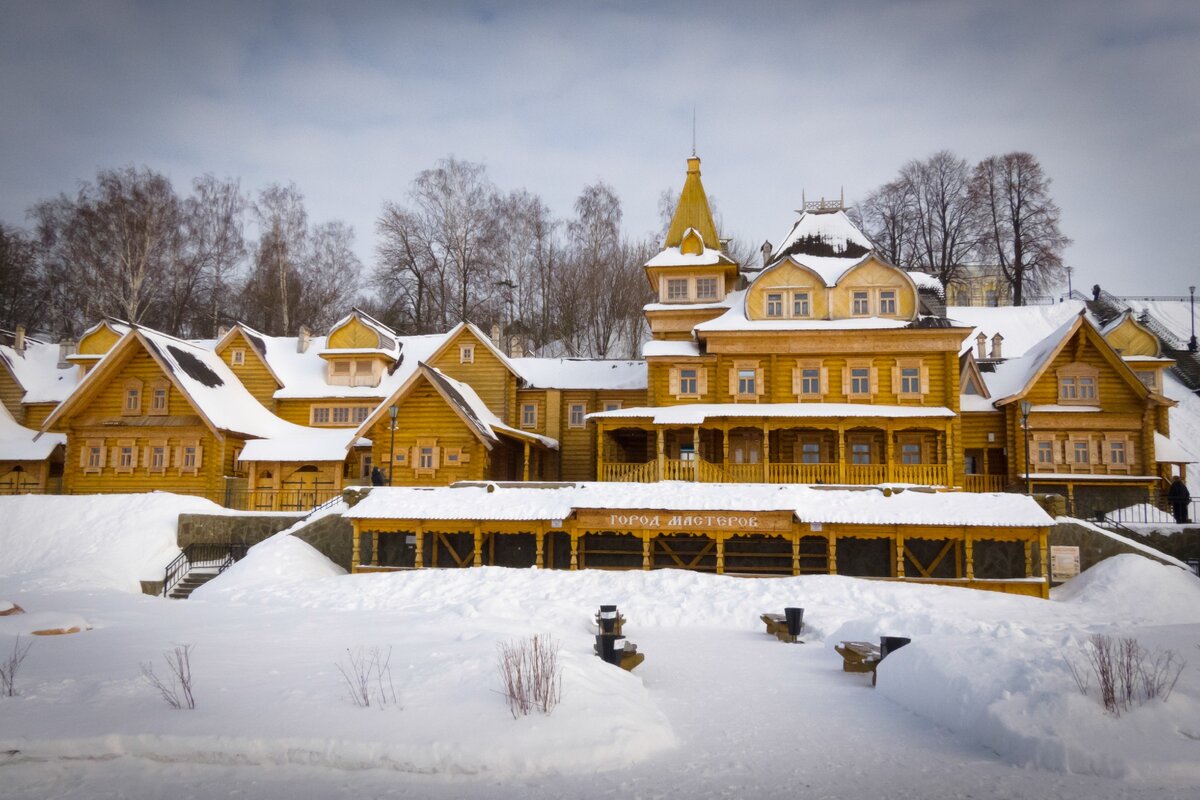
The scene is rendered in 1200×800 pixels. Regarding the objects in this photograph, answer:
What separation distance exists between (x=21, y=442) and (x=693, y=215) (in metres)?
31.5

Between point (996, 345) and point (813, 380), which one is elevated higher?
point (996, 345)

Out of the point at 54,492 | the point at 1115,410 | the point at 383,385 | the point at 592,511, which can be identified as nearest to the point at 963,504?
the point at 592,511

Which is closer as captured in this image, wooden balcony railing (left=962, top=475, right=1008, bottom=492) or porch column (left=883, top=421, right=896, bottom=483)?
porch column (left=883, top=421, right=896, bottom=483)

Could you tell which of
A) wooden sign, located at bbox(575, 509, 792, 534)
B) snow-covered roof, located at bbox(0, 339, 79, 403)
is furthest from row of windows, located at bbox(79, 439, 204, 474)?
wooden sign, located at bbox(575, 509, 792, 534)

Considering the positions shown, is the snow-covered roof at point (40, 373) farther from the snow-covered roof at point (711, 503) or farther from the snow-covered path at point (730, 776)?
the snow-covered path at point (730, 776)

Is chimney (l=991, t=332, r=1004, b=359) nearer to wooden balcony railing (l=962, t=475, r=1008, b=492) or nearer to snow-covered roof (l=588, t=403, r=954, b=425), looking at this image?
wooden balcony railing (l=962, t=475, r=1008, b=492)

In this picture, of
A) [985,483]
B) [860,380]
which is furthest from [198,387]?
[985,483]

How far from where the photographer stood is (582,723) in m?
8.99

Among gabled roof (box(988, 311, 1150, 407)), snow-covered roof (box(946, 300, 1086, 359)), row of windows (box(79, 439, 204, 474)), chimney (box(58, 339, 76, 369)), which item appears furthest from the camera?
snow-covered roof (box(946, 300, 1086, 359))

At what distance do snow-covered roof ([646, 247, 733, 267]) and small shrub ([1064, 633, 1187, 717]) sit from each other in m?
27.5

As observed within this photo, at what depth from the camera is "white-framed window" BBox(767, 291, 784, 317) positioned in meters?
32.5

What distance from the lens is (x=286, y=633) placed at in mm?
14852

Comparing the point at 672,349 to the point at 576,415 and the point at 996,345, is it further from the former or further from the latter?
the point at 996,345

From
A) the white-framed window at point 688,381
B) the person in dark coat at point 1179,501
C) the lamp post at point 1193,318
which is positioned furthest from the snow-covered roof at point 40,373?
the lamp post at point 1193,318
